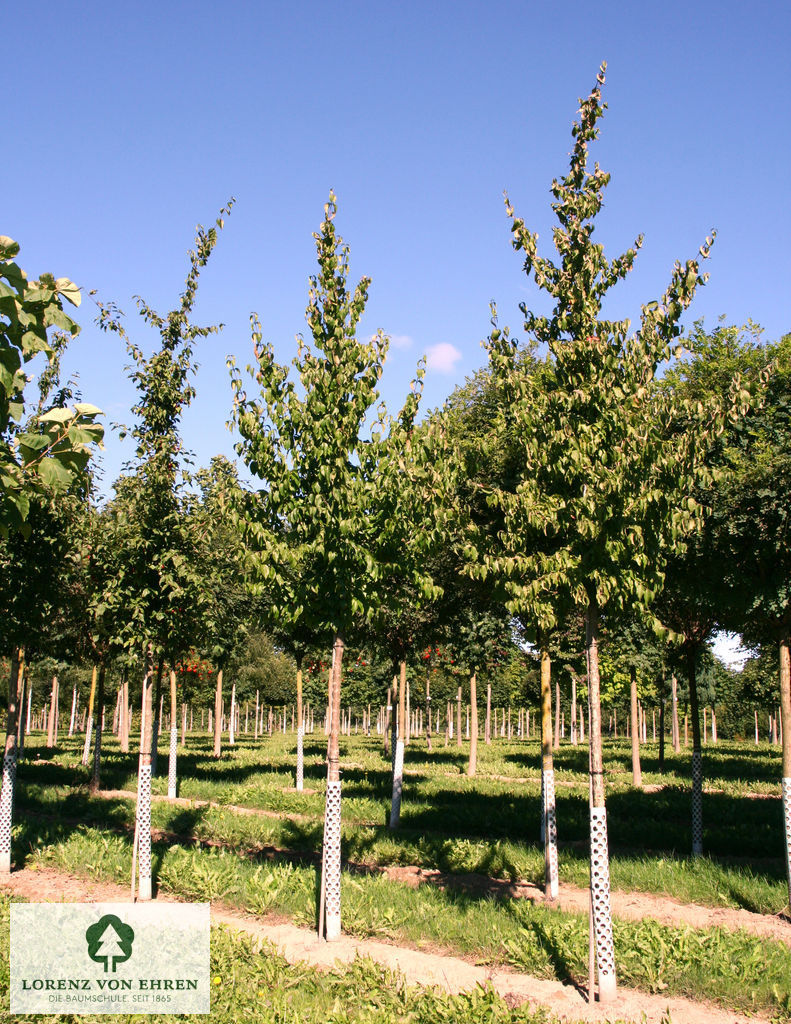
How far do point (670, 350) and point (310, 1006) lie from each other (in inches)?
273

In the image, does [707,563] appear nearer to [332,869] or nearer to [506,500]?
[506,500]

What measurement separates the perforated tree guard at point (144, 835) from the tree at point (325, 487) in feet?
9.32

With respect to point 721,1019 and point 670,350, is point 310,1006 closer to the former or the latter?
point 721,1019

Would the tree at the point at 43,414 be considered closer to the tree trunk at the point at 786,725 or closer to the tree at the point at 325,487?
the tree at the point at 325,487

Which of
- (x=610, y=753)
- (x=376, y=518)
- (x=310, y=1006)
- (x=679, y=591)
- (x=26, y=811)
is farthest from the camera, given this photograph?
(x=610, y=753)

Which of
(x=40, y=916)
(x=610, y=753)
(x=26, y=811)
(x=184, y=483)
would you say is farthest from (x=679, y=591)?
(x=610, y=753)

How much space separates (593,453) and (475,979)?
5150 millimetres

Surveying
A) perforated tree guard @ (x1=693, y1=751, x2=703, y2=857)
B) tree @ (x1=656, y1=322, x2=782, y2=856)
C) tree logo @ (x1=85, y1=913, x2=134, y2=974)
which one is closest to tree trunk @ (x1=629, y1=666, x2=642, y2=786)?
tree @ (x1=656, y1=322, x2=782, y2=856)

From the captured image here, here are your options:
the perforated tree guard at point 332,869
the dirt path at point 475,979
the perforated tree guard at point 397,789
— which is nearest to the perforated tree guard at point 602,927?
the dirt path at point 475,979

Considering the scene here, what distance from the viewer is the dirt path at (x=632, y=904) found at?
8690 millimetres

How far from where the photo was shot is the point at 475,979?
7.01 m

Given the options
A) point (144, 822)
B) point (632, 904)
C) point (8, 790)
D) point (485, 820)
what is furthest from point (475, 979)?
point (8, 790)

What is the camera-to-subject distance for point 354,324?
9.50 metres

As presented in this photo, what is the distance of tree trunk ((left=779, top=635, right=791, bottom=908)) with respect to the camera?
902cm
